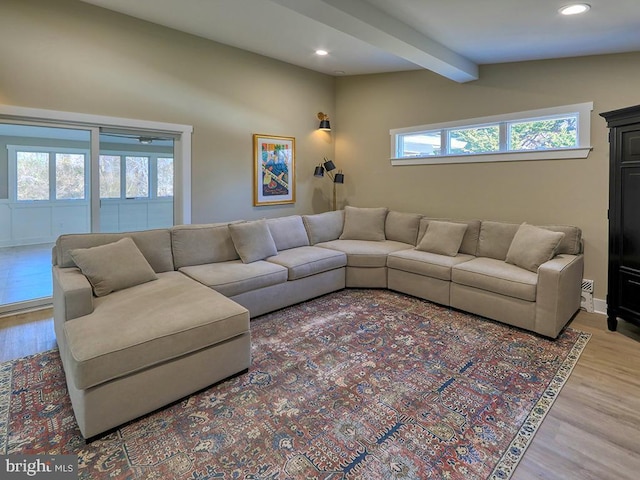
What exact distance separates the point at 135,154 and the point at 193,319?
4.73m

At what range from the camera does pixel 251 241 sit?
12.6 feet

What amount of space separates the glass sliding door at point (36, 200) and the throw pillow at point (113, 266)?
60.9 inches

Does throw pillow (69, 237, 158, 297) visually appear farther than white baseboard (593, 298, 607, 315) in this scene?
No

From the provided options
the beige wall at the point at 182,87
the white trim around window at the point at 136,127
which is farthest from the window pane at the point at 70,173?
the beige wall at the point at 182,87

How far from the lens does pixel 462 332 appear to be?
321 cm

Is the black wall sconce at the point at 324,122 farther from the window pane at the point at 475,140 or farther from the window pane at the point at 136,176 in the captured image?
the window pane at the point at 136,176

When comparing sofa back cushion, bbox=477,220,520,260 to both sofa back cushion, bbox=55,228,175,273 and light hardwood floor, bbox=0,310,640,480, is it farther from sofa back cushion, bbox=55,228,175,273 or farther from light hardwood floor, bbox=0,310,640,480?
sofa back cushion, bbox=55,228,175,273

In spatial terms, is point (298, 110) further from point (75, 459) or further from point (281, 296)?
point (75, 459)

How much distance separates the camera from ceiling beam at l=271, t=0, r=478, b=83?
266 centimetres

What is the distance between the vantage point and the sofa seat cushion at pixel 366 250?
14.3 ft

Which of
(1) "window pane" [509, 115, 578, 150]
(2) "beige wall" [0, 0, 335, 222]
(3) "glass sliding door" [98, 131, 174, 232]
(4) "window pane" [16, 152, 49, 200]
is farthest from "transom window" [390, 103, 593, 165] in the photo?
(4) "window pane" [16, 152, 49, 200]

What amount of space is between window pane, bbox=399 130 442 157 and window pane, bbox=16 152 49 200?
5.57 meters

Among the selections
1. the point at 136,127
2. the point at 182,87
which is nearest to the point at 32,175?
the point at 136,127

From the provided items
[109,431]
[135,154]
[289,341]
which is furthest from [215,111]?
[109,431]
